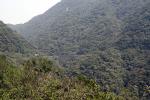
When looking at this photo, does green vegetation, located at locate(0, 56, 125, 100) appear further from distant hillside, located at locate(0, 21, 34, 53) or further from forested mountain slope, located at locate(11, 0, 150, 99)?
distant hillside, located at locate(0, 21, 34, 53)

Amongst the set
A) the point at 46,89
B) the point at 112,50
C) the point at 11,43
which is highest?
the point at 46,89

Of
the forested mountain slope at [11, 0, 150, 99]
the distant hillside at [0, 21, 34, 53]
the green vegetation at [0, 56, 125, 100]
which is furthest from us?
the distant hillside at [0, 21, 34, 53]

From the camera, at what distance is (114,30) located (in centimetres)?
17625

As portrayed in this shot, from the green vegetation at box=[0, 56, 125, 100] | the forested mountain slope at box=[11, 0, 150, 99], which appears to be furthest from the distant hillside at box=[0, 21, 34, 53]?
the green vegetation at box=[0, 56, 125, 100]

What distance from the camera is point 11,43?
14400 cm

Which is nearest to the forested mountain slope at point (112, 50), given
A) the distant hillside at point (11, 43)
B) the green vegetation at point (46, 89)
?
the distant hillside at point (11, 43)

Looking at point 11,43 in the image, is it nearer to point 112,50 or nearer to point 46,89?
point 112,50

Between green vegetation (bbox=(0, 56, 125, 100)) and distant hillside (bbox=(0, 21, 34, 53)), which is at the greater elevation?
green vegetation (bbox=(0, 56, 125, 100))

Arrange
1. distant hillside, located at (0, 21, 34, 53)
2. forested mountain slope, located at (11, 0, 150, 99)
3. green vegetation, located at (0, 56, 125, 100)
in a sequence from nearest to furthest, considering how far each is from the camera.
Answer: green vegetation, located at (0, 56, 125, 100) < forested mountain slope, located at (11, 0, 150, 99) < distant hillside, located at (0, 21, 34, 53)

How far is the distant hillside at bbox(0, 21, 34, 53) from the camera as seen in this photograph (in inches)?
5443

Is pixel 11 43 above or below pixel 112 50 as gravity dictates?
above

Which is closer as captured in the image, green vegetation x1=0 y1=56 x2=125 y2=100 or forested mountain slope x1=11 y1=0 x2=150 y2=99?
green vegetation x1=0 y1=56 x2=125 y2=100

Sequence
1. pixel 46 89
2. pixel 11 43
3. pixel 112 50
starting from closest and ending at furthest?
pixel 46 89 < pixel 11 43 < pixel 112 50

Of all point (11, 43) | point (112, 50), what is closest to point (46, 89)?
point (11, 43)
